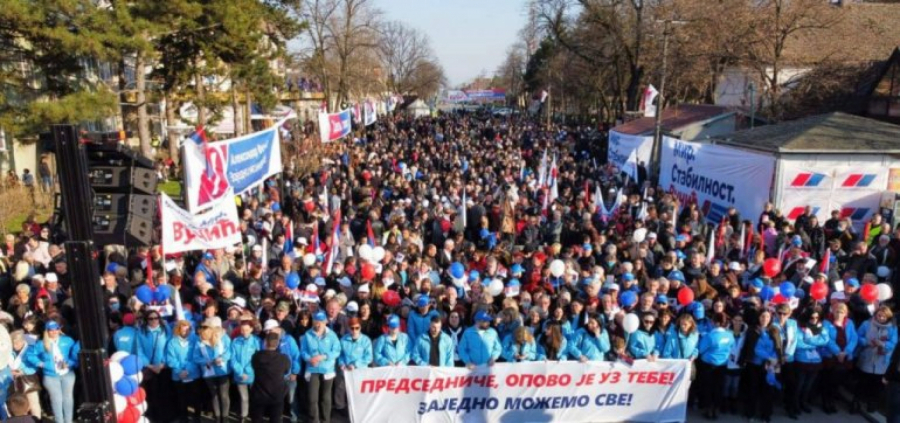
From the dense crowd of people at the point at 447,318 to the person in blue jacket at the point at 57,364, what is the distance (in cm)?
2

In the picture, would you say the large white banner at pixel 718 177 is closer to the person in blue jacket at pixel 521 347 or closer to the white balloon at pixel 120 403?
the person in blue jacket at pixel 521 347

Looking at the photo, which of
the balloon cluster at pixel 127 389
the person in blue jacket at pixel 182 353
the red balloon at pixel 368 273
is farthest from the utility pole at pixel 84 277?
the red balloon at pixel 368 273

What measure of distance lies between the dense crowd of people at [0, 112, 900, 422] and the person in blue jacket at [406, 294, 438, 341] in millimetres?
16

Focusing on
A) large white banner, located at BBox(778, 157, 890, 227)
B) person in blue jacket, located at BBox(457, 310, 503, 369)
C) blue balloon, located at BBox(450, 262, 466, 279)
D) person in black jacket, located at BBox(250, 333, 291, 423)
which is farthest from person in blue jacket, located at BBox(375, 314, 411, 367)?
large white banner, located at BBox(778, 157, 890, 227)

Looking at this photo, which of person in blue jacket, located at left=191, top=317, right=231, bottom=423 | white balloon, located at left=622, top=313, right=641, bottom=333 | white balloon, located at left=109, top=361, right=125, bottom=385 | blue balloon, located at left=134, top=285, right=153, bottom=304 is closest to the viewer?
white balloon, located at left=109, top=361, right=125, bottom=385

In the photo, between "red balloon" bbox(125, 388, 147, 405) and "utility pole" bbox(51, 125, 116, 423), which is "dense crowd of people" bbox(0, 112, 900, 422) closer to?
"red balloon" bbox(125, 388, 147, 405)

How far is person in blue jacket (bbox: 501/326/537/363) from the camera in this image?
22.3 feet

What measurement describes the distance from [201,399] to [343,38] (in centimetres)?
4044

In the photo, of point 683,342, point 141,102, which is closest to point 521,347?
point 683,342

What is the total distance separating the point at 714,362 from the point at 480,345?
2549mm

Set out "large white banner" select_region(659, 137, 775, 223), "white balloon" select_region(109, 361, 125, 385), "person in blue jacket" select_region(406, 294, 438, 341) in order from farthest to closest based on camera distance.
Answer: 1. "large white banner" select_region(659, 137, 775, 223)
2. "person in blue jacket" select_region(406, 294, 438, 341)
3. "white balloon" select_region(109, 361, 125, 385)

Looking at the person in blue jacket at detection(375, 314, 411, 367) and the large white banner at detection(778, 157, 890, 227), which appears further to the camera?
the large white banner at detection(778, 157, 890, 227)

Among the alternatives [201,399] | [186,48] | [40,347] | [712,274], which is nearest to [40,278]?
[40,347]

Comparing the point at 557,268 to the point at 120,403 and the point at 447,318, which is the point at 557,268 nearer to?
the point at 447,318
